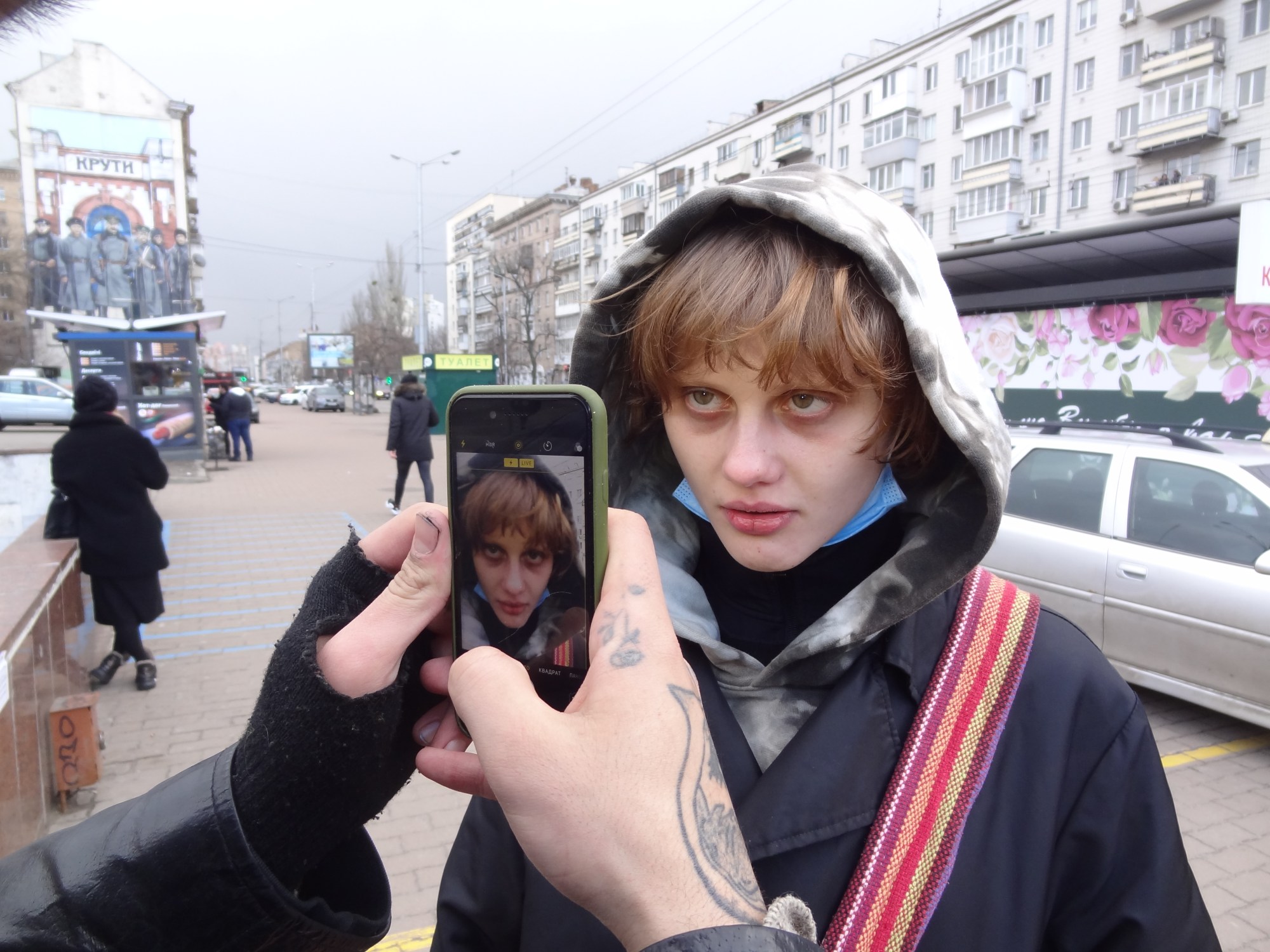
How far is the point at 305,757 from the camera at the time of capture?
101cm

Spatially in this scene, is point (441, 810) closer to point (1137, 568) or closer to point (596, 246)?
point (1137, 568)

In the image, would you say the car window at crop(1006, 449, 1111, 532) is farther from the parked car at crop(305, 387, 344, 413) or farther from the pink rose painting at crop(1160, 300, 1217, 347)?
the parked car at crop(305, 387, 344, 413)

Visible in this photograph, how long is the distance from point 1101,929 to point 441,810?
3449 millimetres

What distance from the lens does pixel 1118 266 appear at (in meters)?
8.44

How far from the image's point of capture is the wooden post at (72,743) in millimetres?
3789

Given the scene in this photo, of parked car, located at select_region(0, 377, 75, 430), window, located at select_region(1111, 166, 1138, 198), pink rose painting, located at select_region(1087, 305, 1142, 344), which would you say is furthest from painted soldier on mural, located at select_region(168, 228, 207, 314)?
window, located at select_region(1111, 166, 1138, 198)

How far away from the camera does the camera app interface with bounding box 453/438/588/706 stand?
105 cm

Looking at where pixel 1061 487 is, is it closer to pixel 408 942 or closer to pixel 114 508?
pixel 408 942

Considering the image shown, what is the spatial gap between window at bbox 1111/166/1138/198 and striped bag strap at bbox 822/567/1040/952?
3700cm

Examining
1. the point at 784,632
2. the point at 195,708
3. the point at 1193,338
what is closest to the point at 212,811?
the point at 784,632

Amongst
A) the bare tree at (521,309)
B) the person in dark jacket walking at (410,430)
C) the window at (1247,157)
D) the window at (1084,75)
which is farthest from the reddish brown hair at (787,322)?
the window at (1084,75)

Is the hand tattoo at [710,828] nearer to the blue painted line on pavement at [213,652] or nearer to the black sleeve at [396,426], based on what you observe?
the blue painted line on pavement at [213,652]

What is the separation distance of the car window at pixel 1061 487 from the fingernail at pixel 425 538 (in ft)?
15.2

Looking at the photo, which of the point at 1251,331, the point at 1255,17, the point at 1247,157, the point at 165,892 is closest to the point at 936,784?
the point at 165,892
